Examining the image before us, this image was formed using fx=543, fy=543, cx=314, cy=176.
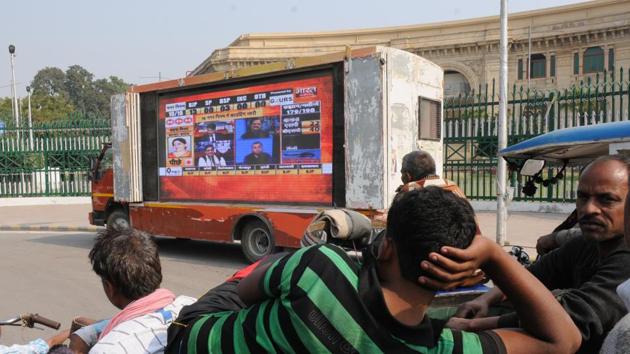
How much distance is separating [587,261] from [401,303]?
1.24m

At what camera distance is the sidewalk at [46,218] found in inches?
529

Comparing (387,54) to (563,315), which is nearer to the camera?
(563,315)

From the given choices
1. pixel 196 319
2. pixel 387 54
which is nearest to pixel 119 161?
pixel 387 54

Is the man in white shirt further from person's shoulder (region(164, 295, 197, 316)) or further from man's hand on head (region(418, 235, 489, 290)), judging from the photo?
man's hand on head (region(418, 235, 489, 290))

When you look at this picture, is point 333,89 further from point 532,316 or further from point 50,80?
point 50,80

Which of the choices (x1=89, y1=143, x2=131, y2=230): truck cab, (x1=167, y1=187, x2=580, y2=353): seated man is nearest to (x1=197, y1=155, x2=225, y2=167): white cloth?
(x1=89, y1=143, x2=131, y2=230): truck cab

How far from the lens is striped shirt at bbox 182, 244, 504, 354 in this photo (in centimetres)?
123

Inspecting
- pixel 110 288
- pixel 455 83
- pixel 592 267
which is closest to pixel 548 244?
pixel 592 267

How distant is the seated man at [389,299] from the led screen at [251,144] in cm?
622

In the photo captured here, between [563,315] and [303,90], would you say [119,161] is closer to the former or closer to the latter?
[303,90]

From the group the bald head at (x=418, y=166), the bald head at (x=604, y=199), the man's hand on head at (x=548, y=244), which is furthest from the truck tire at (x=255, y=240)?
the bald head at (x=604, y=199)

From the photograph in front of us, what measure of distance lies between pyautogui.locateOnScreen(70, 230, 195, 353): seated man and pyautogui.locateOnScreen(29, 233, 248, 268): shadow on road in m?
6.29

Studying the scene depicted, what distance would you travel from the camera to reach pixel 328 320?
1242 millimetres

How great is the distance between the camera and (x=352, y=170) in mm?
7355
